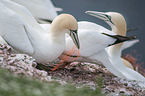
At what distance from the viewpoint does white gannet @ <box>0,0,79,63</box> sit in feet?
9.23

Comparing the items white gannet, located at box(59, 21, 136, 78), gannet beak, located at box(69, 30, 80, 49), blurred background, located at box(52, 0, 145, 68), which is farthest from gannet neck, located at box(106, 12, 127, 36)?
blurred background, located at box(52, 0, 145, 68)

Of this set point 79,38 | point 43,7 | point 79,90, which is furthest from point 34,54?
point 43,7

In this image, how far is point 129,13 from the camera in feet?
26.8

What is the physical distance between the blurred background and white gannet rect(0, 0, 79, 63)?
15.1ft

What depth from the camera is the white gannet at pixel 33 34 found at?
111 inches

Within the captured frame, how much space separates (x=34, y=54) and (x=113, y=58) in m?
1.75

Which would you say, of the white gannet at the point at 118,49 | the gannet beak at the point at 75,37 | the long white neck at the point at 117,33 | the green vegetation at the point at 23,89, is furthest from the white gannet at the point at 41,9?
the green vegetation at the point at 23,89

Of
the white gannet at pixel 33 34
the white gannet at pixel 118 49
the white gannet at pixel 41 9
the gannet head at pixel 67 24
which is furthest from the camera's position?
the white gannet at pixel 41 9

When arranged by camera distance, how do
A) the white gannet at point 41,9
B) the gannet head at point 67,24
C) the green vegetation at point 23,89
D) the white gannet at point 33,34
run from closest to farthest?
the green vegetation at point 23,89
the white gannet at point 33,34
the gannet head at point 67,24
the white gannet at point 41,9

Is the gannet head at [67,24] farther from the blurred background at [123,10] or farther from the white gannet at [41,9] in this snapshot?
the blurred background at [123,10]

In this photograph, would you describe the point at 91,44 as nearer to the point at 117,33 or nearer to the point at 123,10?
the point at 117,33

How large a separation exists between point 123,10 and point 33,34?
570 cm

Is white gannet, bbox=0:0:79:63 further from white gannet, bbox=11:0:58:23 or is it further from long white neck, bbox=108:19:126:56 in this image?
white gannet, bbox=11:0:58:23

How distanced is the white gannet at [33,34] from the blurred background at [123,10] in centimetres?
459
